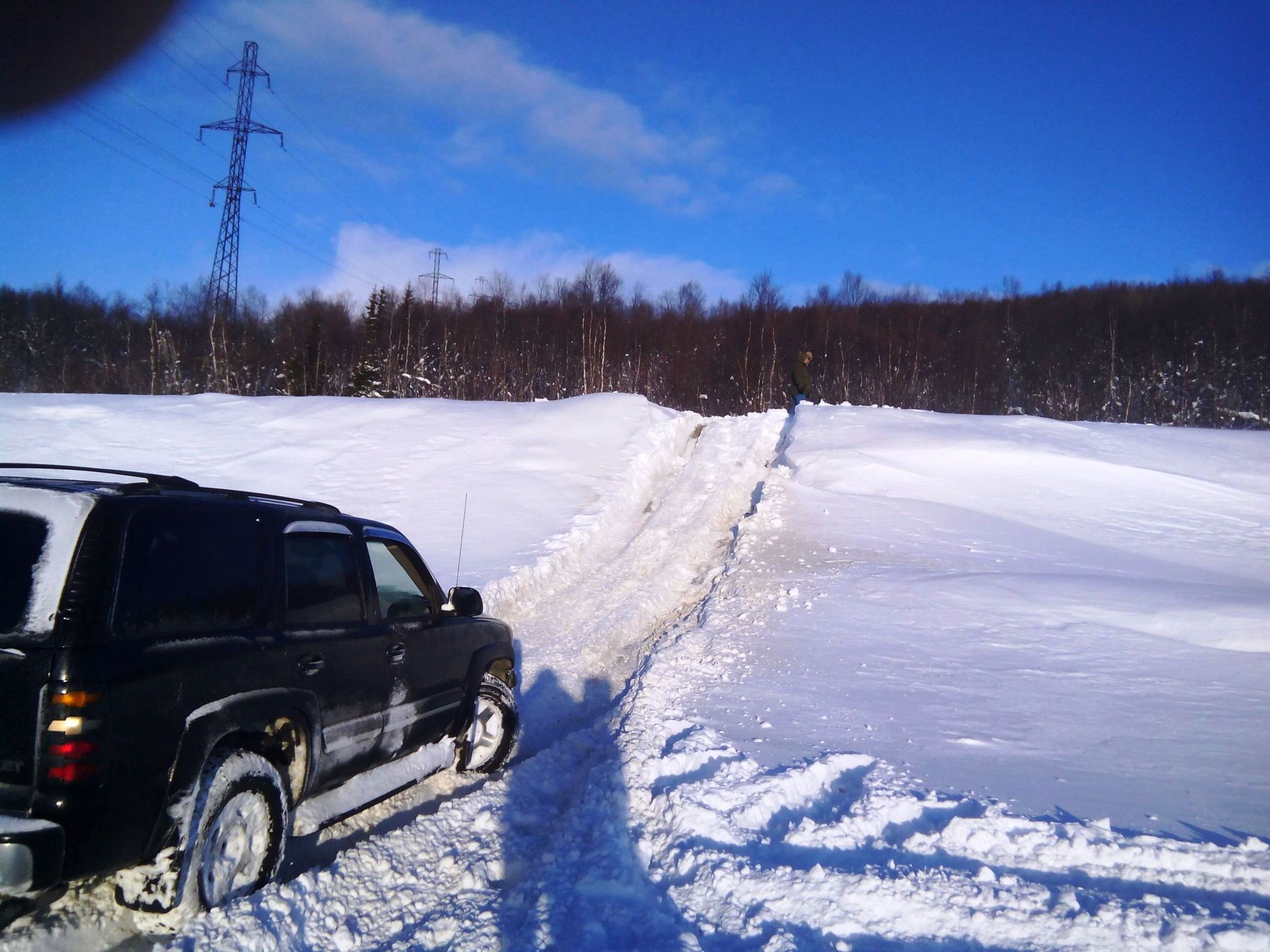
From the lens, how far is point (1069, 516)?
1329cm

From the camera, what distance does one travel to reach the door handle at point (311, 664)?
3759 millimetres

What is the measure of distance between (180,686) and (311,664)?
2.61 ft

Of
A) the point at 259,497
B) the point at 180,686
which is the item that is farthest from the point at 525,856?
the point at 259,497

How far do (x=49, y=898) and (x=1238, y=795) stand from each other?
592cm

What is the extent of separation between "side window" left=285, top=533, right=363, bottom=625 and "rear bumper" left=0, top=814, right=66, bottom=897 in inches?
50.5

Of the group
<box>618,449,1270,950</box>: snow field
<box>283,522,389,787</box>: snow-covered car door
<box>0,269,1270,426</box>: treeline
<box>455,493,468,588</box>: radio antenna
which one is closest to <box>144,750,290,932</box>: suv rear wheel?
<box>283,522,389,787</box>: snow-covered car door

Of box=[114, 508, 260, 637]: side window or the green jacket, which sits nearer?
box=[114, 508, 260, 637]: side window

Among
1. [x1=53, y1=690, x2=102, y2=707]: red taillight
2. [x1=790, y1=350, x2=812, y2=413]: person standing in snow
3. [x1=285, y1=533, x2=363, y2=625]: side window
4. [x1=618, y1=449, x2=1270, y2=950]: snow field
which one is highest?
[x1=790, y1=350, x2=812, y2=413]: person standing in snow

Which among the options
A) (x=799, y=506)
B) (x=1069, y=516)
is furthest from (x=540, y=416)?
(x=1069, y=516)

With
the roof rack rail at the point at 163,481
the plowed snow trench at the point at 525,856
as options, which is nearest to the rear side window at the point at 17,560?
the roof rack rail at the point at 163,481

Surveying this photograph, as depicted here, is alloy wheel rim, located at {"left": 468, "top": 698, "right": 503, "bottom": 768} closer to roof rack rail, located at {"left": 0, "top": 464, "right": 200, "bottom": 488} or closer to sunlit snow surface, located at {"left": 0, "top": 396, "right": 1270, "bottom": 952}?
sunlit snow surface, located at {"left": 0, "top": 396, "right": 1270, "bottom": 952}

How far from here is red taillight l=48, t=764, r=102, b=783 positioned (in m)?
2.70

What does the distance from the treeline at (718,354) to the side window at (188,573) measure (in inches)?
1767

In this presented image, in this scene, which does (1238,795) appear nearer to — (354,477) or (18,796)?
(18,796)
